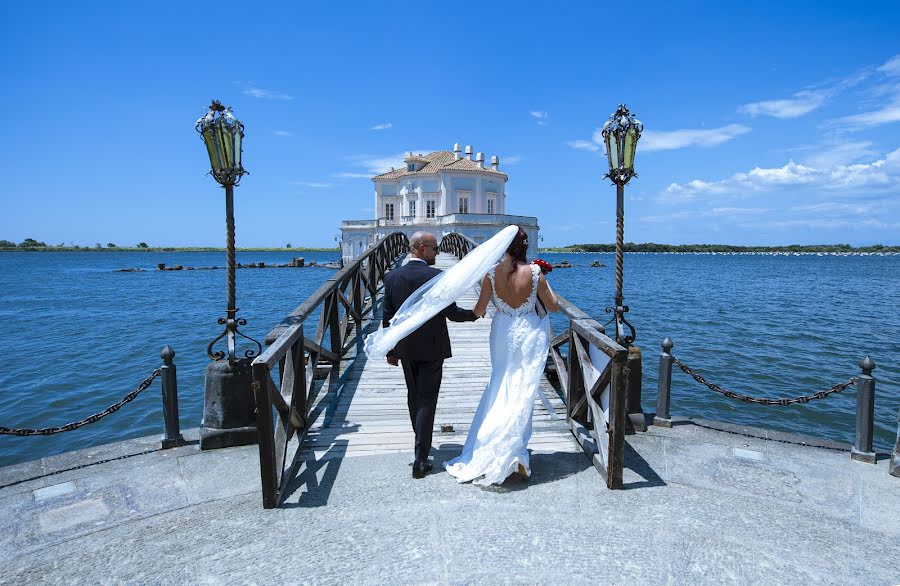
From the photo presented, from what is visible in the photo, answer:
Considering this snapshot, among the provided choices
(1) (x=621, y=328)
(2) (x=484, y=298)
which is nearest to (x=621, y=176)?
(1) (x=621, y=328)

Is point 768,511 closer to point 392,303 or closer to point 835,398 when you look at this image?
point 392,303

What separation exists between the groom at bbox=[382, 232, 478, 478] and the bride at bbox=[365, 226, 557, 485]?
0.49 feet

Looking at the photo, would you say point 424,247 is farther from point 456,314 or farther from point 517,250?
point 517,250

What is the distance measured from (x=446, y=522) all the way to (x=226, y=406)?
8.42 ft

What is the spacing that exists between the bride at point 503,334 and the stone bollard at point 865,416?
128 inches

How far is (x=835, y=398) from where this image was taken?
12.1 m

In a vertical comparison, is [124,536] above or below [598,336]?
below

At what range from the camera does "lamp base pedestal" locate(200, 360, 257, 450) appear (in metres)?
4.97

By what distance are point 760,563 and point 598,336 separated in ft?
6.40

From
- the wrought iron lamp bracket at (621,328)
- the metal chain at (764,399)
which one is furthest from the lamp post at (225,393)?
the metal chain at (764,399)

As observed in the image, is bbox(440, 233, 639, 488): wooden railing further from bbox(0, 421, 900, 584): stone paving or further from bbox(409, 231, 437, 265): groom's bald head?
bbox(409, 231, 437, 265): groom's bald head

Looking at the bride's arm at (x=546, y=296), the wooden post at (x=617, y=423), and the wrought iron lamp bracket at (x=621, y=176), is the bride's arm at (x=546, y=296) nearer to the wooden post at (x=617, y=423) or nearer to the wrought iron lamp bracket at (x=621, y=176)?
the wooden post at (x=617, y=423)

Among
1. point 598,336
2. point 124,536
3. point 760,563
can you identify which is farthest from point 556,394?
point 124,536

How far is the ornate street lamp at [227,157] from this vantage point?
5.41m
